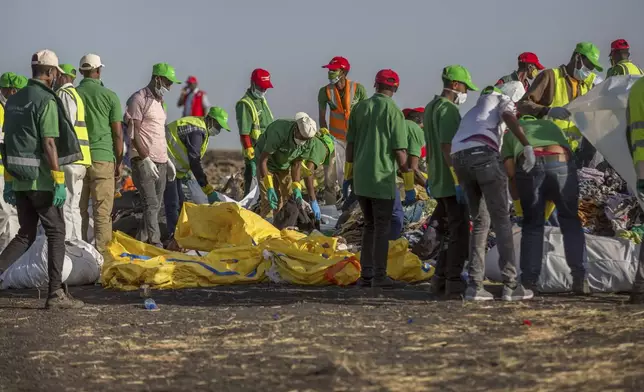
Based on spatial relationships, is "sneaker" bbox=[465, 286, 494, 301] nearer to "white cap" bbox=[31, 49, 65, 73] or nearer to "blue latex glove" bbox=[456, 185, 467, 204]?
"blue latex glove" bbox=[456, 185, 467, 204]

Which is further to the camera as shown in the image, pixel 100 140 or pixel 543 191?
pixel 100 140

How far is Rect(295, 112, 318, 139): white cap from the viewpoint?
508 inches

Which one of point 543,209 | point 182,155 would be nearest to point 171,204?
point 182,155

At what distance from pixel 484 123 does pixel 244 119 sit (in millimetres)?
6568

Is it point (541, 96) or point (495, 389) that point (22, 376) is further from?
point (541, 96)

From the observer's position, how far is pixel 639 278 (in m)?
9.16

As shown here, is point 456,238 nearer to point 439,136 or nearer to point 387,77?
point 439,136

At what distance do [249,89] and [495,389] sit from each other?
33.2ft

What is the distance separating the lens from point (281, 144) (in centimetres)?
1316

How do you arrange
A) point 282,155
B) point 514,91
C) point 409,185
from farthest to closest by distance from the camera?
point 282,155 < point 409,185 < point 514,91

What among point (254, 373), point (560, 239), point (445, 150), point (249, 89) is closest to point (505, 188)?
point (445, 150)

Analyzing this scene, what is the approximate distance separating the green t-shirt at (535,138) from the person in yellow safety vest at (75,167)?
381cm

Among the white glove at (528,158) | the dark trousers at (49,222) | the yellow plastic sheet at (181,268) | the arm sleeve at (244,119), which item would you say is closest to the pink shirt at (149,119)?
the yellow plastic sheet at (181,268)

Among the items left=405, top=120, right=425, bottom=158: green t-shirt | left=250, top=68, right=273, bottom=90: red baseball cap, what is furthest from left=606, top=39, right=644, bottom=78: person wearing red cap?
left=250, top=68, right=273, bottom=90: red baseball cap
